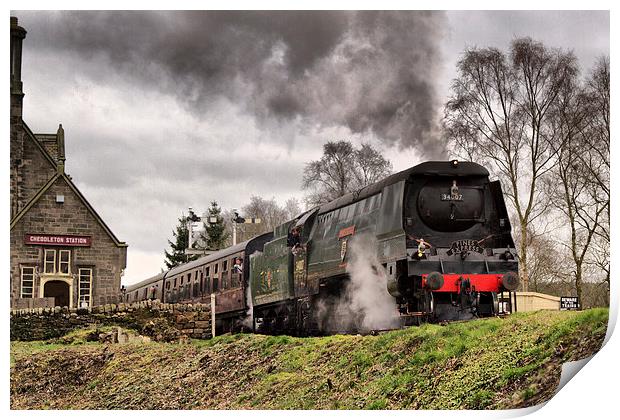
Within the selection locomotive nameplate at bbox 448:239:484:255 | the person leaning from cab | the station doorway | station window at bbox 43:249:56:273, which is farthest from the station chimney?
locomotive nameplate at bbox 448:239:484:255

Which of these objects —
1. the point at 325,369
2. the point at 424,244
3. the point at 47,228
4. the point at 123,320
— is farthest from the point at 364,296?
the point at 47,228

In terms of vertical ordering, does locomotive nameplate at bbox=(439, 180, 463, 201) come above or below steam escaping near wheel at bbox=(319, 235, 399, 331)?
above

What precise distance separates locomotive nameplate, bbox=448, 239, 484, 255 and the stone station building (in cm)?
519

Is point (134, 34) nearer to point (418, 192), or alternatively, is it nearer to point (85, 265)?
point (85, 265)

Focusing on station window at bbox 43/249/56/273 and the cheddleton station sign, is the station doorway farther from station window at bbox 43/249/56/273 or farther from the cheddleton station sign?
the cheddleton station sign

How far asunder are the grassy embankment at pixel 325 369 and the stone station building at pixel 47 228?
1129 millimetres

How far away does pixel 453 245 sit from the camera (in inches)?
538

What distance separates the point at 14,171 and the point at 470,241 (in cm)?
721

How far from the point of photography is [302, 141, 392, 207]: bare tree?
14.1m

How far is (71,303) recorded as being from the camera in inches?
550

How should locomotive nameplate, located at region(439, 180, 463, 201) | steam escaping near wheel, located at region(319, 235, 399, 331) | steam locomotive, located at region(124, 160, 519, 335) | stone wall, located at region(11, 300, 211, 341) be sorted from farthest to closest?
steam escaping near wheel, located at region(319, 235, 399, 331), locomotive nameplate, located at region(439, 180, 463, 201), stone wall, located at region(11, 300, 211, 341), steam locomotive, located at region(124, 160, 519, 335)

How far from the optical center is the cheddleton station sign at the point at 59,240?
13.0m

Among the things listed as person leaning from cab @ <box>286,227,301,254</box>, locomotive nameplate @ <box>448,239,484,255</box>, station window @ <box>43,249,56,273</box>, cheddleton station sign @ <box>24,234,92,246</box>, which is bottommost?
station window @ <box>43,249,56,273</box>

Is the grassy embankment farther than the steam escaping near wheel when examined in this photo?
No
